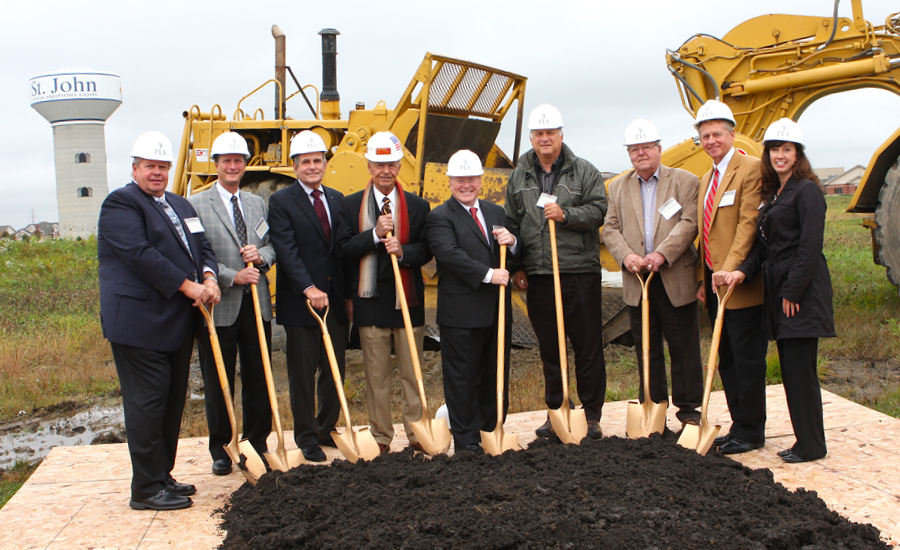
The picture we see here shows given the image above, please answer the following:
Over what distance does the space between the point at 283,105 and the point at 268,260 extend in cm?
549

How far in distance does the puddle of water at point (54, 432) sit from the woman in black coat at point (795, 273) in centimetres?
475

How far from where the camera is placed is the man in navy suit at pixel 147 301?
3.78m

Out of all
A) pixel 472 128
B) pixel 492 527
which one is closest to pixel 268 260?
pixel 492 527

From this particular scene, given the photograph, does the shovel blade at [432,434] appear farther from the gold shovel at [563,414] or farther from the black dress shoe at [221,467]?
the black dress shoe at [221,467]

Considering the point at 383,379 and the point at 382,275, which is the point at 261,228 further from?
the point at 383,379

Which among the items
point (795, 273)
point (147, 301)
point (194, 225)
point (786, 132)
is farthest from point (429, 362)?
point (786, 132)

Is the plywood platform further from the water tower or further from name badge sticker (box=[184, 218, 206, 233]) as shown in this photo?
the water tower

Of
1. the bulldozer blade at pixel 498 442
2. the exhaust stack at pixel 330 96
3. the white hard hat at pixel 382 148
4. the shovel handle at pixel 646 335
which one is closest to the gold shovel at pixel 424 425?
the bulldozer blade at pixel 498 442

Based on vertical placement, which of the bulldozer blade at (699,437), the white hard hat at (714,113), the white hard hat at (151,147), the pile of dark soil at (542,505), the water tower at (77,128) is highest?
the water tower at (77,128)

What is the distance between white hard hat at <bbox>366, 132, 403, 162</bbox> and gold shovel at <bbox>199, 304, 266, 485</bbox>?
1.22m

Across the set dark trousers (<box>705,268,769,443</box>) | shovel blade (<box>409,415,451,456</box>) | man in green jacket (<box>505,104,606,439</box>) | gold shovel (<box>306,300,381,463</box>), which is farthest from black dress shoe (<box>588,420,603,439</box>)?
gold shovel (<box>306,300,381,463</box>)

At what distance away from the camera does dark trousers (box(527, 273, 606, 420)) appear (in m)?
4.70

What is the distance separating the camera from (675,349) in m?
4.68

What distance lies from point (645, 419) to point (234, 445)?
7.49ft
